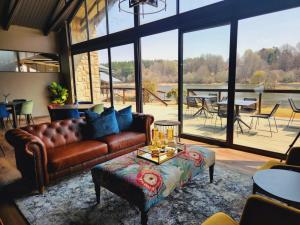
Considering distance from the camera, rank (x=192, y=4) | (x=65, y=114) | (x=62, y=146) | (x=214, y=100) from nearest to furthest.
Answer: (x=62, y=146)
(x=192, y=4)
(x=65, y=114)
(x=214, y=100)

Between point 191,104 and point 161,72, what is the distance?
117 centimetres

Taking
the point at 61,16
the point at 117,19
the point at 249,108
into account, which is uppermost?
the point at 61,16

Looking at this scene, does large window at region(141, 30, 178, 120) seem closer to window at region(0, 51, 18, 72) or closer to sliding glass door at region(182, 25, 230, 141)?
sliding glass door at region(182, 25, 230, 141)

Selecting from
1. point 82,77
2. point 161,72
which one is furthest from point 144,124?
point 82,77

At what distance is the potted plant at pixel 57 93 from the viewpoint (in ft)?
25.6

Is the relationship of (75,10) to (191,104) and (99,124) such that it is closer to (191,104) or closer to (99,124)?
(191,104)

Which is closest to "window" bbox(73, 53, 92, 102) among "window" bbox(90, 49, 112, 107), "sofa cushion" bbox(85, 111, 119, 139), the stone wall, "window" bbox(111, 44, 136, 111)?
the stone wall

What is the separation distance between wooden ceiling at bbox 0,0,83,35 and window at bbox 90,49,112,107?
1742 mm

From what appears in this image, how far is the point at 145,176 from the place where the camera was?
6.18 ft

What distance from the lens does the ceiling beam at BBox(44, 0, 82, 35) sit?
662 centimetres

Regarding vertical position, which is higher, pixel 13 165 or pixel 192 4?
pixel 192 4

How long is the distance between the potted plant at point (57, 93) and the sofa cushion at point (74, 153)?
214 inches

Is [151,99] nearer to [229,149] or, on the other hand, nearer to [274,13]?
[229,149]

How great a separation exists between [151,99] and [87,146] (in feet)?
10.8
